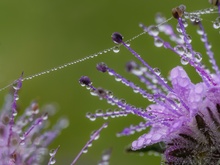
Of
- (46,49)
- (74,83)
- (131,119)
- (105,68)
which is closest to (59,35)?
(46,49)

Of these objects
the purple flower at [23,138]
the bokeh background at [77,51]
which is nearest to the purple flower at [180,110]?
the purple flower at [23,138]

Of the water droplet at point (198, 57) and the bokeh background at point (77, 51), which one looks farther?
the bokeh background at point (77, 51)

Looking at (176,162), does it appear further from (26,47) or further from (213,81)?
(26,47)

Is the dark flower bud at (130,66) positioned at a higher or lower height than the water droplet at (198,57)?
higher

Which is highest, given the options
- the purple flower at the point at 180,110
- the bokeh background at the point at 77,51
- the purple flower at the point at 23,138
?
the bokeh background at the point at 77,51

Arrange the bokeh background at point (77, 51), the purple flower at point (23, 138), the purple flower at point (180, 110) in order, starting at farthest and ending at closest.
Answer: the bokeh background at point (77, 51)
the purple flower at point (23, 138)
the purple flower at point (180, 110)

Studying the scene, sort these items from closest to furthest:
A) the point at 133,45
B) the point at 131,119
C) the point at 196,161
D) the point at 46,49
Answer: the point at 196,161 → the point at 131,119 → the point at 133,45 → the point at 46,49

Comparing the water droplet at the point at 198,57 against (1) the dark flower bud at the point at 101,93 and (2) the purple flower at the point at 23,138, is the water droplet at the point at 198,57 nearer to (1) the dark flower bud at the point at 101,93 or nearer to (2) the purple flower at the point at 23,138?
(1) the dark flower bud at the point at 101,93
